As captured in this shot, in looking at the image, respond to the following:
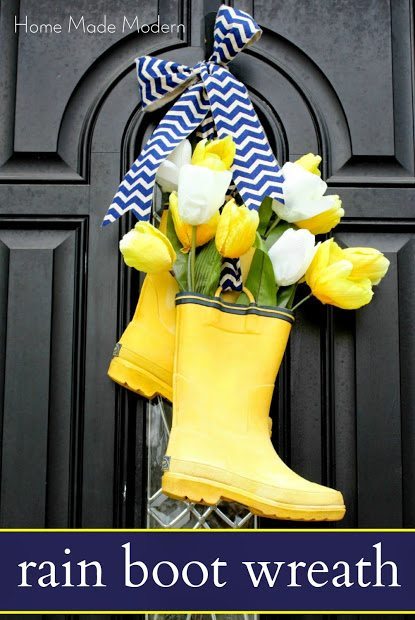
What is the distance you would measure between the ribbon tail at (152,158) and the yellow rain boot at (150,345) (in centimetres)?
11

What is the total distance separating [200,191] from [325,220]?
0.72ft

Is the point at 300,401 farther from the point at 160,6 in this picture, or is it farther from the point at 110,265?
the point at 160,6

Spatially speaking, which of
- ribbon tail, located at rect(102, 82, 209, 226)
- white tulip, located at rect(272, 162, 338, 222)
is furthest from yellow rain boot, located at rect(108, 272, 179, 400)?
white tulip, located at rect(272, 162, 338, 222)

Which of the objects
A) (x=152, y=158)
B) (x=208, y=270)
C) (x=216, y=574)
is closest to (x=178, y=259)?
(x=208, y=270)

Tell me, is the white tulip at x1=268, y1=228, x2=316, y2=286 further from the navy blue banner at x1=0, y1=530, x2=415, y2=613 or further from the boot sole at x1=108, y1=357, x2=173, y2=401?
the navy blue banner at x1=0, y1=530, x2=415, y2=613

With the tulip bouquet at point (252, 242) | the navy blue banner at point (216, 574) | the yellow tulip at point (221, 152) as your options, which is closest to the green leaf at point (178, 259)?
the tulip bouquet at point (252, 242)

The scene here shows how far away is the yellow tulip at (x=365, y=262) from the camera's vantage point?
1285 mm

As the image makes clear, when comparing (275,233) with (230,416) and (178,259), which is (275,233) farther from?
(230,416)

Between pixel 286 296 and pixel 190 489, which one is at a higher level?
pixel 286 296

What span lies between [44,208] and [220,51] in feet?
1.25

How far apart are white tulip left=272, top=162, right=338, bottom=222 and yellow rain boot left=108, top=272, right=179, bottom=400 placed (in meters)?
0.21

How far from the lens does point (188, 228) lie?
127 cm

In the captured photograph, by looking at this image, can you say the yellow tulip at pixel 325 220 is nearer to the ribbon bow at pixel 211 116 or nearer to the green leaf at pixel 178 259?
the ribbon bow at pixel 211 116

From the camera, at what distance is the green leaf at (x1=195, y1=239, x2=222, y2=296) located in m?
1.27
